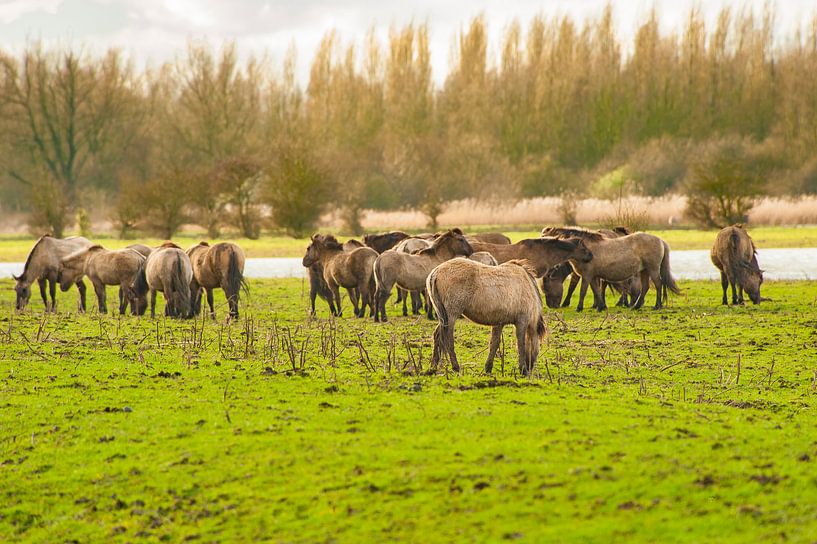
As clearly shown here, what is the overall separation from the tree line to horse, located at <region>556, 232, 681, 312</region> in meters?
41.8

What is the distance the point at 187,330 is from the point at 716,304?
39.6 feet

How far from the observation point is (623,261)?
22438mm

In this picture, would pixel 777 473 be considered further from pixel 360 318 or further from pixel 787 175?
pixel 787 175

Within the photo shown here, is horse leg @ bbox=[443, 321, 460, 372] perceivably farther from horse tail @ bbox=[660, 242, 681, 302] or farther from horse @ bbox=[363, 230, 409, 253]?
horse @ bbox=[363, 230, 409, 253]

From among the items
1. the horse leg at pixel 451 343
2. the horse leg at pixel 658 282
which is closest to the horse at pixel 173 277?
the horse leg at pixel 451 343

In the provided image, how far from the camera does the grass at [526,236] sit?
42.1m

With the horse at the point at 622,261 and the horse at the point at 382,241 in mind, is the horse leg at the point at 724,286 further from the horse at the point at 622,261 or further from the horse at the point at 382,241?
the horse at the point at 382,241

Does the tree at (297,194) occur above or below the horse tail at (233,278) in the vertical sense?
above

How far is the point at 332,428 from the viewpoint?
31.9ft

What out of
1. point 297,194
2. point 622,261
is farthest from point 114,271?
point 297,194

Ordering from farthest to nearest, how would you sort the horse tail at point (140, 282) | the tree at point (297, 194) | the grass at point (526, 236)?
1. the tree at point (297, 194)
2. the grass at point (526, 236)
3. the horse tail at point (140, 282)

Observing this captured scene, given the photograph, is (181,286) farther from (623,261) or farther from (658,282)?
(658,282)

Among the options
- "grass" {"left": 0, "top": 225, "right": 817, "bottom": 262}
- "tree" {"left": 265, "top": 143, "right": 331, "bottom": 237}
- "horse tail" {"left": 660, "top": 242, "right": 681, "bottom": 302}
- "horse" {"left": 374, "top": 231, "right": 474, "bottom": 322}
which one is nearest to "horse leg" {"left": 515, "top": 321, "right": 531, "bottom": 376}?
"horse" {"left": 374, "top": 231, "right": 474, "bottom": 322}

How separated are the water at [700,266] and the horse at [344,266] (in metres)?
10.8
